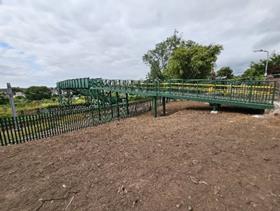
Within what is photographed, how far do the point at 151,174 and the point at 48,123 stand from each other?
838 cm

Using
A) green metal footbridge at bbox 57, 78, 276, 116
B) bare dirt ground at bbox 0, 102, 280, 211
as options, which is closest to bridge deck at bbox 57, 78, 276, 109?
green metal footbridge at bbox 57, 78, 276, 116

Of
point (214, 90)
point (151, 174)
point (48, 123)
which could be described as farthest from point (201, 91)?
point (48, 123)

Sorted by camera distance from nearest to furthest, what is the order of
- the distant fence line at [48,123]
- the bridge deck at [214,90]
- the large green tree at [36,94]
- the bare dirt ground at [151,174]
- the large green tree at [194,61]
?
1. the bare dirt ground at [151,174]
2. the distant fence line at [48,123]
3. the bridge deck at [214,90]
4. the large green tree at [194,61]
5. the large green tree at [36,94]

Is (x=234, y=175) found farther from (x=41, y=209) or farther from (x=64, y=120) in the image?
(x=64, y=120)

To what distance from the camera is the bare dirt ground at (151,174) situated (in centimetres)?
343

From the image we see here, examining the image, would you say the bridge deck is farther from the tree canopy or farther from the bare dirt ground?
the tree canopy

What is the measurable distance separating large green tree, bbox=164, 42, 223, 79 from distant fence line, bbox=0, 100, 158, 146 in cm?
1631

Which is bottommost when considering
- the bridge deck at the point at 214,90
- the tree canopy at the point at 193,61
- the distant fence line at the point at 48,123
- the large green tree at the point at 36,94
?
the large green tree at the point at 36,94

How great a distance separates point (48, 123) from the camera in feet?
34.7

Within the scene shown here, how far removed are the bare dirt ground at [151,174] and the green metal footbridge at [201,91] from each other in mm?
3679

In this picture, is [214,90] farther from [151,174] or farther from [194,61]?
[194,61]

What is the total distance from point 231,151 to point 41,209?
16.8 ft

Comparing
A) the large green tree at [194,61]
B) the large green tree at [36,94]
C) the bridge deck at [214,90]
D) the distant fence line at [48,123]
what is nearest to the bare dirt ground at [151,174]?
the distant fence line at [48,123]

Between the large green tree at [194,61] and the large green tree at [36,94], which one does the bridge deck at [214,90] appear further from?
the large green tree at [36,94]
